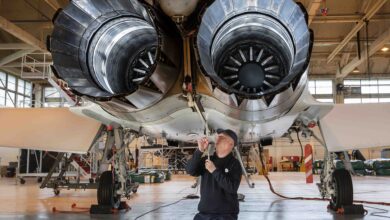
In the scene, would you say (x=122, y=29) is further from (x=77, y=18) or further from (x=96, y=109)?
(x=96, y=109)

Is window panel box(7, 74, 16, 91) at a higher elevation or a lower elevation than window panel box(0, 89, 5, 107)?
higher

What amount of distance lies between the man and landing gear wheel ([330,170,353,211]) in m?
3.57

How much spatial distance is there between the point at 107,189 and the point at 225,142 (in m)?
3.83

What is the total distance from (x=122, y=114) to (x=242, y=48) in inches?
49.1

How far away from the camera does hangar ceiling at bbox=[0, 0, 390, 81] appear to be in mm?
18031

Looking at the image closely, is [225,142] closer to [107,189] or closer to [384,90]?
[107,189]

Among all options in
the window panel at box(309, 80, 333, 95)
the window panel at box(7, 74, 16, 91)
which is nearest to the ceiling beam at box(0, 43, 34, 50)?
the window panel at box(7, 74, 16, 91)

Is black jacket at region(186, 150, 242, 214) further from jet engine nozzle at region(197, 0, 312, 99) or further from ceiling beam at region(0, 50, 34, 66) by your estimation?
ceiling beam at region(0, 50, 34, 66)

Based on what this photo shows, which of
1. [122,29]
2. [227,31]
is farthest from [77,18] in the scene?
[227,31]

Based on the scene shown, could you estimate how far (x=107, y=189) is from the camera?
6754 millimetres

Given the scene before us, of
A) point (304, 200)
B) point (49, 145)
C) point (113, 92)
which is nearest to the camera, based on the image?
point (113, 92)

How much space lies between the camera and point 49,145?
19.7 feet

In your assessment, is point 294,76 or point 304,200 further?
point 304,200

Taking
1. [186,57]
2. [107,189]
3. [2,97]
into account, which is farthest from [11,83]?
[186,57]
